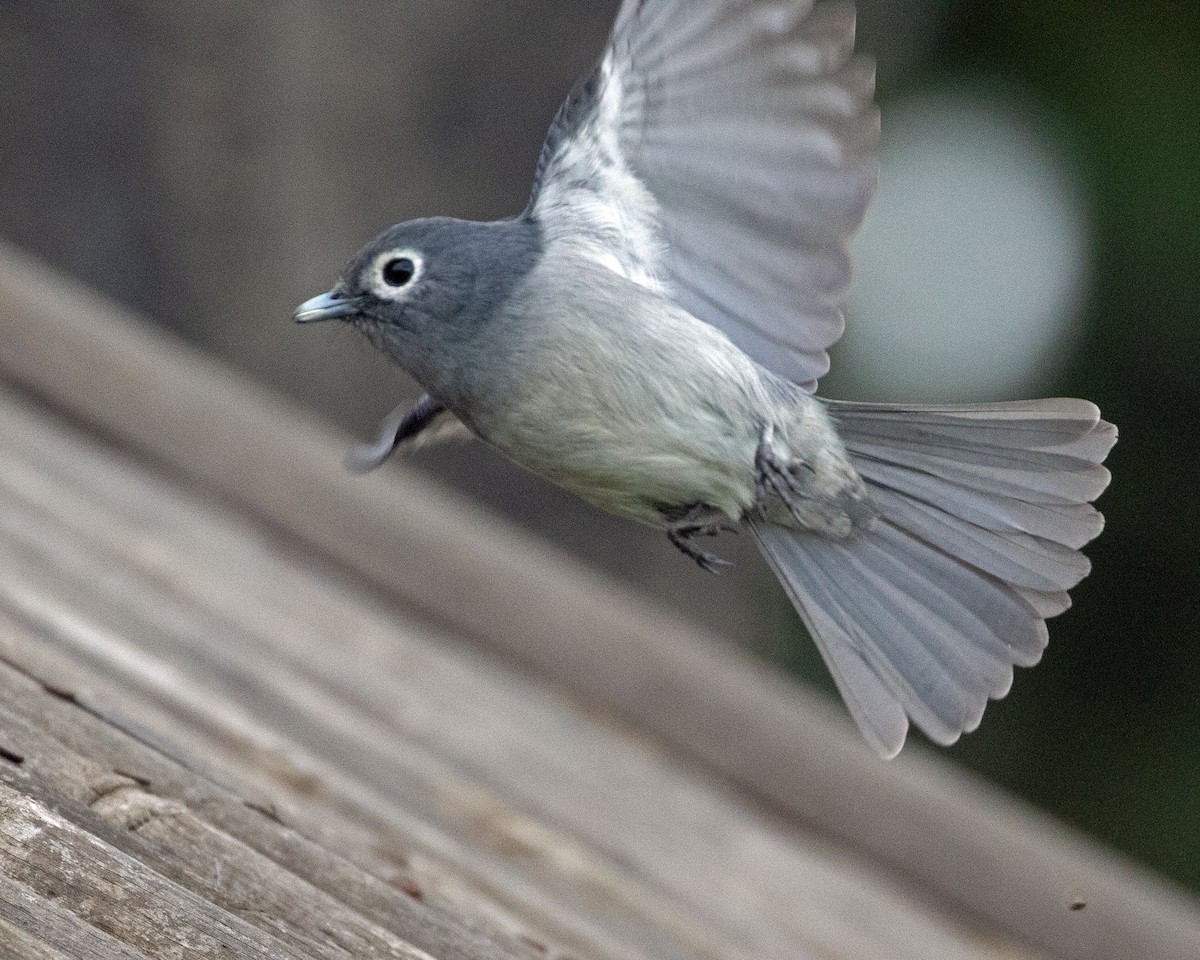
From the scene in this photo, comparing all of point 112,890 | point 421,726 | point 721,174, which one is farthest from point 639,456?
point 421,726

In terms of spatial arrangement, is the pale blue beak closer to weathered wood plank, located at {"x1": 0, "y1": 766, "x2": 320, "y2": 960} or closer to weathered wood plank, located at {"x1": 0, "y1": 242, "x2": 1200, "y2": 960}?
weathered wood plank, located at {"x1": 0, "y1": 766, "x2": 320, "y2": 960}

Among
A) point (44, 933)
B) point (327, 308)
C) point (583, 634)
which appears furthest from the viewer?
point (583, 634)

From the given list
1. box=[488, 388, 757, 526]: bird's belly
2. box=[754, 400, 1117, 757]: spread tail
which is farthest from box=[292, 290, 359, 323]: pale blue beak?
box=[754, 400, 1117, 757]: spread tail

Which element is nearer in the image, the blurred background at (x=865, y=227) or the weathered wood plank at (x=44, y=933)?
the weathered wood plank at (x=44, y=933)

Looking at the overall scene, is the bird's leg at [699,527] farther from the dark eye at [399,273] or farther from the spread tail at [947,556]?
the dark eye at [399,273]

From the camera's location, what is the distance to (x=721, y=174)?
7.23ft

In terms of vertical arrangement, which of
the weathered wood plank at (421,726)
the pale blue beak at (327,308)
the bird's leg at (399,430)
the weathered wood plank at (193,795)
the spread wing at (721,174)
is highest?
the spread wing at (721,174)

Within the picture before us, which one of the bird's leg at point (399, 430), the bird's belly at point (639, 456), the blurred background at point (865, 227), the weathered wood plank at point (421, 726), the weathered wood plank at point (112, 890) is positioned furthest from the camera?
the blurred background at point (865, 227)

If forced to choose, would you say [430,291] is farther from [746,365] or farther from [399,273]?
[746,365]

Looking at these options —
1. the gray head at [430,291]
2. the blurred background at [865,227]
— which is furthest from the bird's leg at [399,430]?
the blurred background at [865,227]

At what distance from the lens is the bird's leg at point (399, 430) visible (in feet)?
7.63

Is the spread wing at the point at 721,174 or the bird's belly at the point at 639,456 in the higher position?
the spread wing at the point at 721,174

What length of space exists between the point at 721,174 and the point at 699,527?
490 mm

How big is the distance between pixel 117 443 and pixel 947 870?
6.53ft
